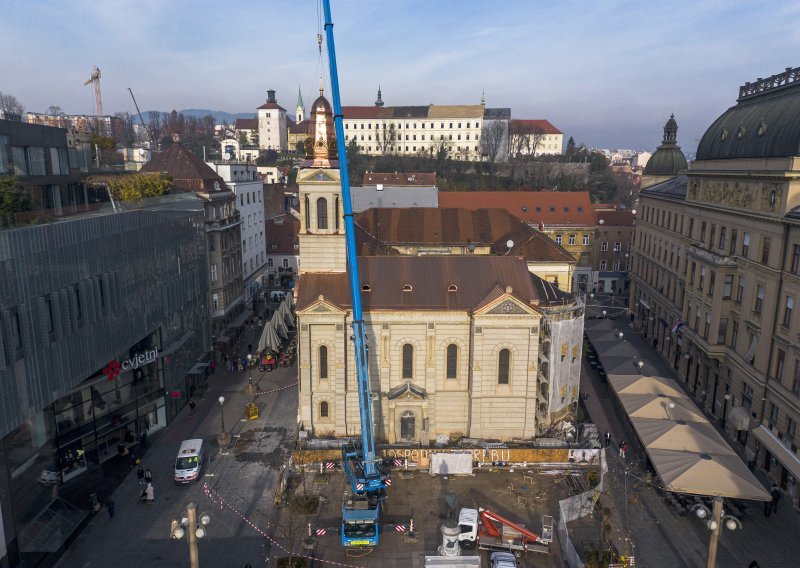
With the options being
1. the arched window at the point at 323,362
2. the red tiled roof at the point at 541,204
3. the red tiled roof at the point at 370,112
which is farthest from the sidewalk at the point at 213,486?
the red tiled roof at the point at 370,112

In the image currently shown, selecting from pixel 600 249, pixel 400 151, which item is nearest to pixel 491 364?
pixel 600 249

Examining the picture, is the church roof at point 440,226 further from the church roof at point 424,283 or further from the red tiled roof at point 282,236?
the red tiled roof at point 282,236

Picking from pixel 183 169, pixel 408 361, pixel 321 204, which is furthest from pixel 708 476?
pixel 183 169

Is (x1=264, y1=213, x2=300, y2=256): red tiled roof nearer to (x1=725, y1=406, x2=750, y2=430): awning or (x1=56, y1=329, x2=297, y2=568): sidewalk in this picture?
(x1=56, y1=329, x2=297, y2=568): sidewalk

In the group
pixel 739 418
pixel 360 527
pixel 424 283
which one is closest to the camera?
pixel 360 527

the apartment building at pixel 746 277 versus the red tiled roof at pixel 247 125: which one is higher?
the red tiled roof at pixel 247 125

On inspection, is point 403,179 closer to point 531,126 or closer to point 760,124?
point 760,124

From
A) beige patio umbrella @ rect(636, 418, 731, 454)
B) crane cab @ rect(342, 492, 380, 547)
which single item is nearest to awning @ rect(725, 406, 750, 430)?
A: beige patio umbrella @ rect(636, 418, 731, 454)
